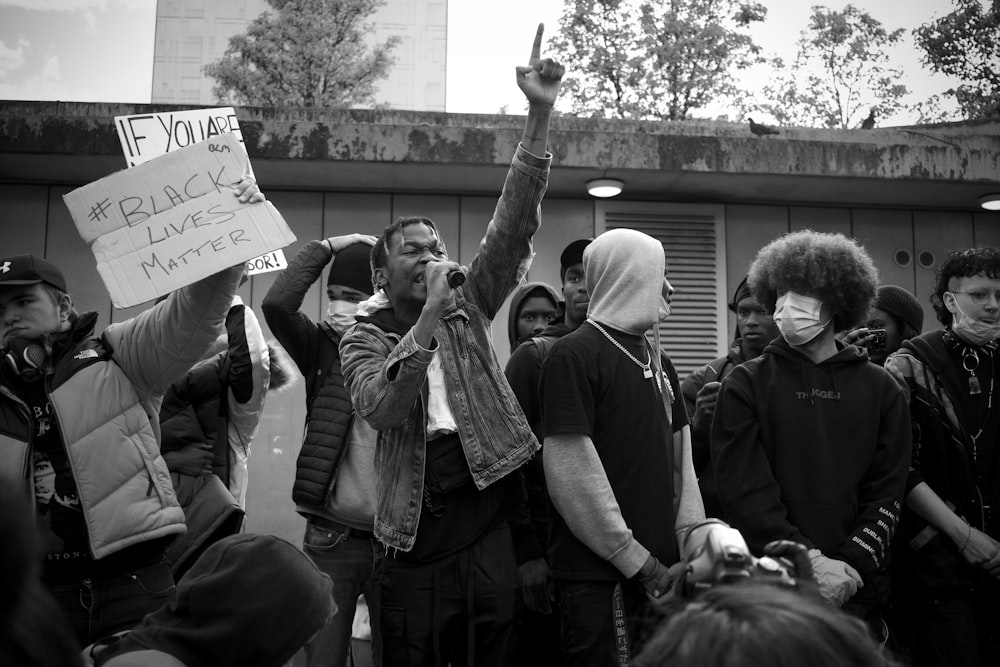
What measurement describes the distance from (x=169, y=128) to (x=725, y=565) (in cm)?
420

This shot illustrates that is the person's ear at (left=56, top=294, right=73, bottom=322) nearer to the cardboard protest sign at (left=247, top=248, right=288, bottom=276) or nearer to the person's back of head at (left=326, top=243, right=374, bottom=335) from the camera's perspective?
the person's back of head at (left=326, top=243, right=374, bottom=335)

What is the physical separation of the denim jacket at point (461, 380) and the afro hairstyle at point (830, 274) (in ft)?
3.53

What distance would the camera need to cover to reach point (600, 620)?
11.1 ft

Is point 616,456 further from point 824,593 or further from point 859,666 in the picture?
point 859,666

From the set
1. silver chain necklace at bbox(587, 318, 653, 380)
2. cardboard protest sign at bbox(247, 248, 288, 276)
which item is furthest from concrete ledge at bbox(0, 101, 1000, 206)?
silver chain necklace at bbox(587, 318, 653, 380)

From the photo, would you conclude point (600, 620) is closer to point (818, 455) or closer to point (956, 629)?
point (818, 455)

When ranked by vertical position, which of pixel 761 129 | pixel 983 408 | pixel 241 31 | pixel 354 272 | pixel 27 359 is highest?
pixel 241 31

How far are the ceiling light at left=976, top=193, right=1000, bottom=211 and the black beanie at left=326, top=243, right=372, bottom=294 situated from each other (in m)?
5.57

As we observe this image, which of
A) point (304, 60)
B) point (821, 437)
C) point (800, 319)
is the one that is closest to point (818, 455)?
point (821, 437)

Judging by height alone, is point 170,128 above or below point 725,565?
above

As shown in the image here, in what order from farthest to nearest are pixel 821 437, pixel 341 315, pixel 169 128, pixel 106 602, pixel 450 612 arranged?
pixel 169 128, pixel 341 315, pixel 821 437, pixel 450 612, pixel 106 602

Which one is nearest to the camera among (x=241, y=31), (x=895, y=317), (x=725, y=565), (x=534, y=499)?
(x=725, y=565)

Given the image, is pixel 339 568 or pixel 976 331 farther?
pixel 976 331

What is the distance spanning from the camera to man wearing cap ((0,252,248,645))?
128 inches
